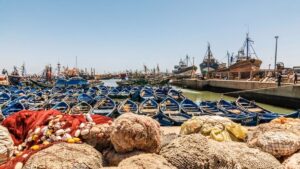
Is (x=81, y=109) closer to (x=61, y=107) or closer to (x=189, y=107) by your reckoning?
(x=61, y=107)

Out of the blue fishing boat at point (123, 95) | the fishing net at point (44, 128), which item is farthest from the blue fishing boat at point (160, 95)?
the fishing net at point (44, 128)

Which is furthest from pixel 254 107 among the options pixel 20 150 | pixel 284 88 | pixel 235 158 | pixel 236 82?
pixel 236 82

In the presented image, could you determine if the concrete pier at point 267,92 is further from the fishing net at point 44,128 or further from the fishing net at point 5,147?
the fishing net at point 5,147

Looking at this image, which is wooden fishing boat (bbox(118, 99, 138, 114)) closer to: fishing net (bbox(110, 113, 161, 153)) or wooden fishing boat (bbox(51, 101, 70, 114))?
wooden fishing boat (bbox(51, 101, 70, 114))

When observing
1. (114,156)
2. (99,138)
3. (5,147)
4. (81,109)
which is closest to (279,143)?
(114,156)

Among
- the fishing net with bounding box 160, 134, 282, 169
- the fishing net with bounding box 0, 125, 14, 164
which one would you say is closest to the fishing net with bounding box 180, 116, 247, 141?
the fishing net with bounding box 160, 134, 282, 169

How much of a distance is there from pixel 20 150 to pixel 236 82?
106 feet

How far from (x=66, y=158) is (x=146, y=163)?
887mm

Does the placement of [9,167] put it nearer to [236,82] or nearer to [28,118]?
[28,118]

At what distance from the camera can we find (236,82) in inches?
1314

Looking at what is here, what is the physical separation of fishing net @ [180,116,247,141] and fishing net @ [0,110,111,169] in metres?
1.71

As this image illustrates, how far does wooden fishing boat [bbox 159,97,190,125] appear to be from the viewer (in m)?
11.9

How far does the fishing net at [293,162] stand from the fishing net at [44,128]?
Answer: 2.83 meters

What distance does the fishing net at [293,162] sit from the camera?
3.37 metres
